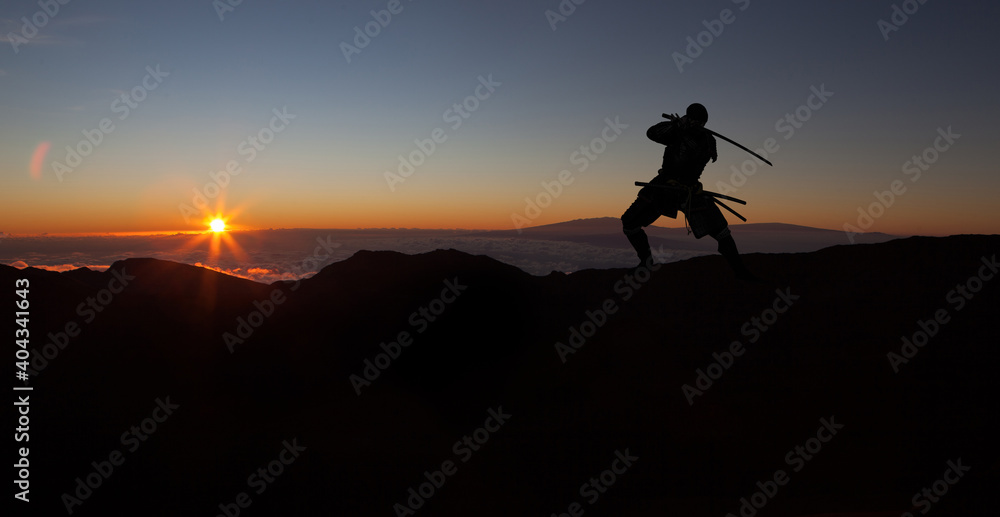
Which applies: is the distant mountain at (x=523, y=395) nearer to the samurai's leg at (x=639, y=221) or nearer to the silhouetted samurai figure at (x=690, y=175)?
the samurai's leg at (x=639, y=221)

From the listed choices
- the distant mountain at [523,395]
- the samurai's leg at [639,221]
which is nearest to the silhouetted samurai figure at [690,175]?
the samurai's leg at [639,221]

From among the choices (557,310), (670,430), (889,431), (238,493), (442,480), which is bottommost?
(889,431)

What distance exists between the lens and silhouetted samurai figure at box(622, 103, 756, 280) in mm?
9039

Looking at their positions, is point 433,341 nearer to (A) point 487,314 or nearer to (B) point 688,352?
(A) point 487,314

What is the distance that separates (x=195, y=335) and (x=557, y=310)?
17.3ft

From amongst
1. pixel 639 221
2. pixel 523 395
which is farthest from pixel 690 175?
pixel 523 395

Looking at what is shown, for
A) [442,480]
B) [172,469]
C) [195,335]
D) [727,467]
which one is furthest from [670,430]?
[195,335]

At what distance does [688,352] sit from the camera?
24.5 feet

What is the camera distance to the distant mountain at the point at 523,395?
5.25 metres

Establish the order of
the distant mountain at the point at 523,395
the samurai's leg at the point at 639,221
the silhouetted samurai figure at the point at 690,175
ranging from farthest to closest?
the samurai's leg at the point at 639,221 < the silhouetted samurai figure at the point at 690,175 < the distant mountain at the point at 523,395

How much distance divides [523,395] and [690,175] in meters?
4.71

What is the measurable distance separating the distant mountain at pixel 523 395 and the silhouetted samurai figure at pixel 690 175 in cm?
106

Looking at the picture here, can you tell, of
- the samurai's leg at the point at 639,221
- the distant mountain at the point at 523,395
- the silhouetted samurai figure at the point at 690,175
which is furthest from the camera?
the samurai's leg at the point at 639,221

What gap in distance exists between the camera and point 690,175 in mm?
9133
